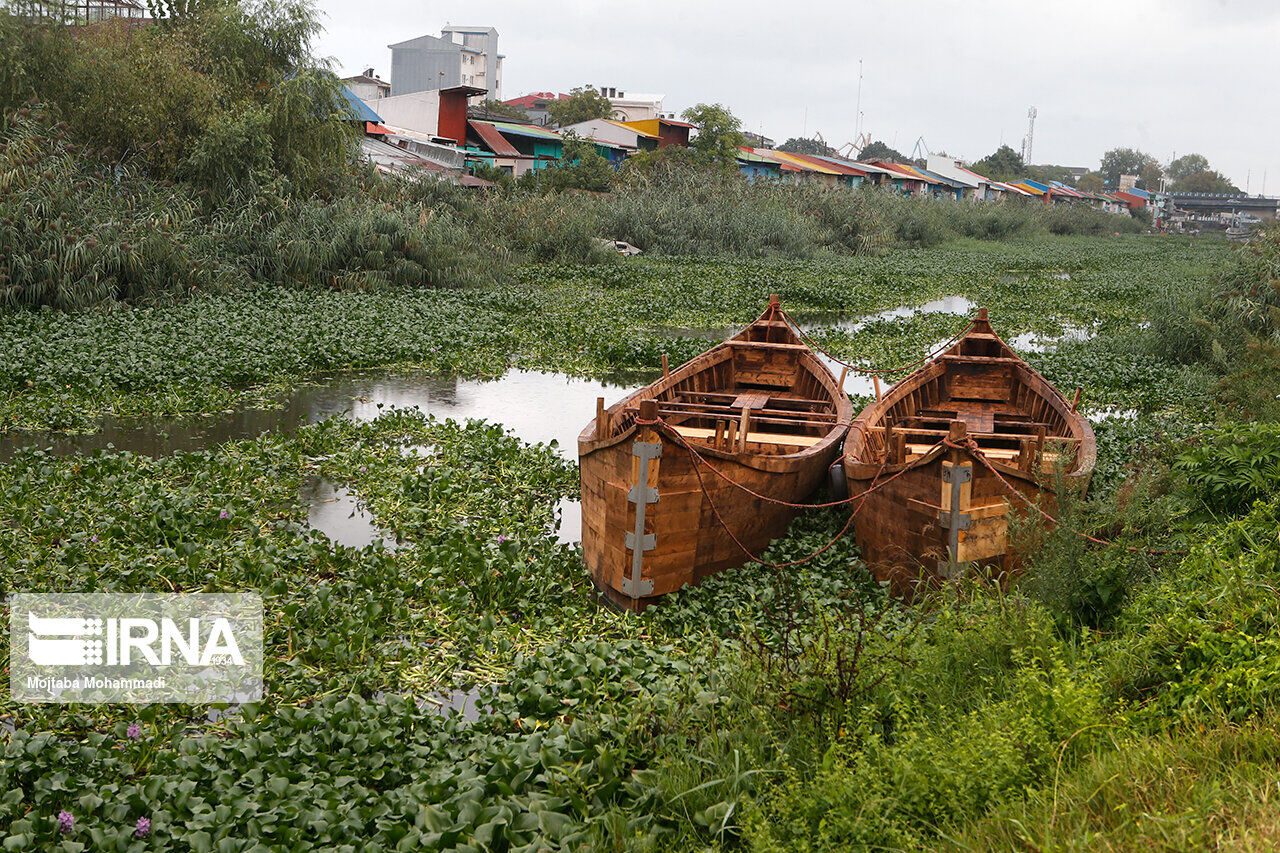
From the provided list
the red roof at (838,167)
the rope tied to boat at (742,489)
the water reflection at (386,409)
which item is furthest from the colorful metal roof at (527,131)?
the rope tied to boat at (742,489)

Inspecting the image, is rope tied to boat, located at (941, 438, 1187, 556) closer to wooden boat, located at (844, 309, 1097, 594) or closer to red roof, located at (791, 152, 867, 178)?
wooden boat, located at (844, 309, 1097, 594)

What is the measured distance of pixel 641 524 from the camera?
6285mm

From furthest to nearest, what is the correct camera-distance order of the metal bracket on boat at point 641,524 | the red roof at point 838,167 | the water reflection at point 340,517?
the red roof at point 838,167, the water reflection at point 340,517, the metal bracket on boat at point 641,524

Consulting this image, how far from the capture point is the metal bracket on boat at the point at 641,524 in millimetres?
6242

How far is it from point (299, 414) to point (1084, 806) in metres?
9.37

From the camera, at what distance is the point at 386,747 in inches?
178

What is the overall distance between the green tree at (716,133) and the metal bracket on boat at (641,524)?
4194cm

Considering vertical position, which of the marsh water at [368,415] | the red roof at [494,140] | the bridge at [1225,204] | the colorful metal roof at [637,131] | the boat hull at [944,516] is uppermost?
the bridge at [1225,204]

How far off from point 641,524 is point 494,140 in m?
38.0

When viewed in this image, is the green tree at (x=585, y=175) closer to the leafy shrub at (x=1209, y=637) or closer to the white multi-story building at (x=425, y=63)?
the leafy shrub at (x=1209, y=637)

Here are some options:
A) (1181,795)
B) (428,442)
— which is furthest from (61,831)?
(428,442)

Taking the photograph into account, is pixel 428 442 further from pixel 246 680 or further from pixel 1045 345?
pixel 1045 345

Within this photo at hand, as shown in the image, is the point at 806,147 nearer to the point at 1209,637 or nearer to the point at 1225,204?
the point at 1225,204

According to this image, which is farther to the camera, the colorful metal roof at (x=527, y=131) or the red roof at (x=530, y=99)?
the red roof at (x=530, y=99)
